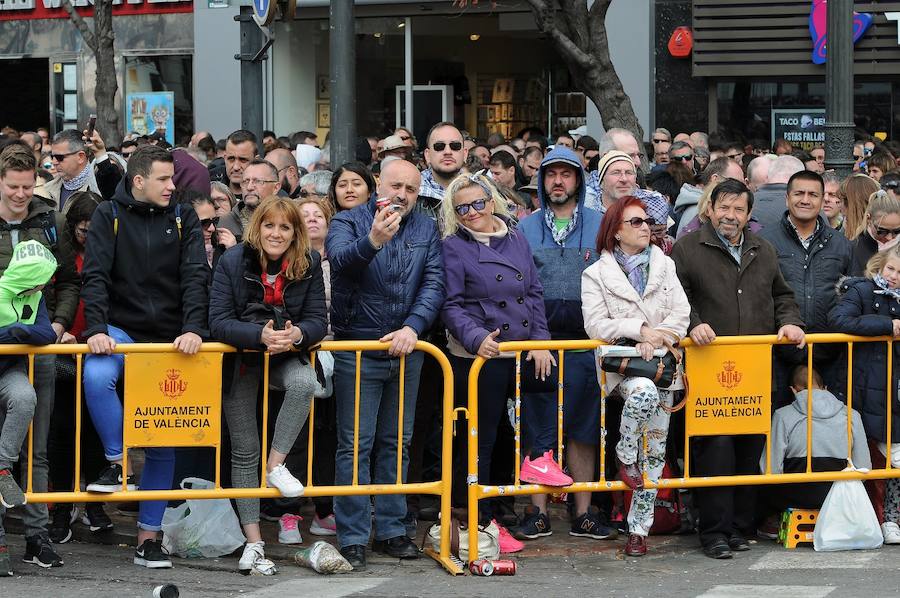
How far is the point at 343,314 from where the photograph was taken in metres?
7.66

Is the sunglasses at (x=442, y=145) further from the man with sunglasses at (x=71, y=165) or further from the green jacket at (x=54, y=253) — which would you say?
the man with sunglasses at (x=71, y=165)

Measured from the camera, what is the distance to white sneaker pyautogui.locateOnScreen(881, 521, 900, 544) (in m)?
7.99

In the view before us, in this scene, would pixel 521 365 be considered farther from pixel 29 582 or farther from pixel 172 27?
pixel 172 27

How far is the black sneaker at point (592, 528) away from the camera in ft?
26.8

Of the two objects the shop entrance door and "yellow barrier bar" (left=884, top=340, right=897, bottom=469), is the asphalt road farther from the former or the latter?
the shop entrance door

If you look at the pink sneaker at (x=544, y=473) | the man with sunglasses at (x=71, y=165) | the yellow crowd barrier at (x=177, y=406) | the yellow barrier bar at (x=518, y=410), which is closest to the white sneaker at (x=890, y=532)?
the pink sneaker at (x=544, y=473)

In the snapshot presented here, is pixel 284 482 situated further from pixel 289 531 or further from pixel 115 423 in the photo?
A: pixel 115 423

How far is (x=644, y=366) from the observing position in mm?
7504

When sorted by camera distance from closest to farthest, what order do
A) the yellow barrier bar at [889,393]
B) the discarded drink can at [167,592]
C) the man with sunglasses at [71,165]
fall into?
the discarded drink can at [167,592] → the yellow barrier bar at [889,393] → the man with sunglasses at [71,165]

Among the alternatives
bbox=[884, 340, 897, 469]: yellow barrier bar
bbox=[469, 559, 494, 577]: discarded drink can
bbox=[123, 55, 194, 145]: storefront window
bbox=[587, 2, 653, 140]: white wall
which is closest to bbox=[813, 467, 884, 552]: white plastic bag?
bbox=[884, 340, 897, 469]: yellow barrier bar

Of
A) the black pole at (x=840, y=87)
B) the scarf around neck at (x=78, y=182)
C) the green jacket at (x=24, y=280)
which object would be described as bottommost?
the green jacket at (x=24, y=280)

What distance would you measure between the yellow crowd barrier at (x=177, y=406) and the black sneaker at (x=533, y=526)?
2.57ft

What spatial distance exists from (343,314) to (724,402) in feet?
7.11

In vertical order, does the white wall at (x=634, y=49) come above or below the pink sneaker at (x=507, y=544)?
above
